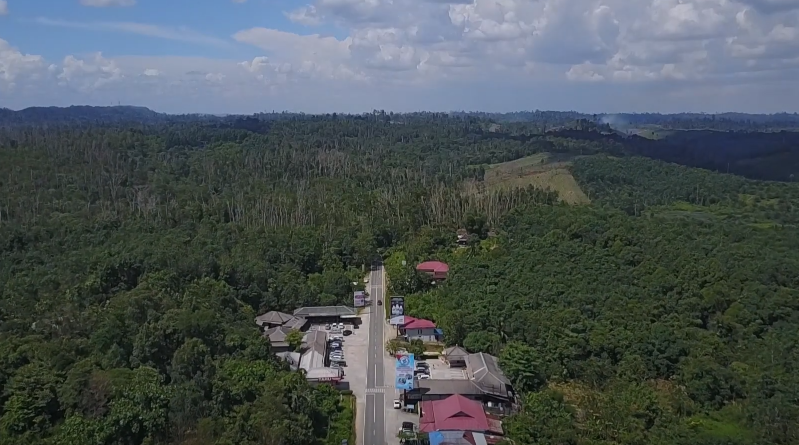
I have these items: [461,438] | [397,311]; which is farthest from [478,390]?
[397,311]

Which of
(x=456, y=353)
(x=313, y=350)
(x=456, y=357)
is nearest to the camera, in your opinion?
(x=456, y=357)

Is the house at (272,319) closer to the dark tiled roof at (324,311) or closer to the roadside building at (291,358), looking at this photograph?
the dark tiled roof at (324,311)

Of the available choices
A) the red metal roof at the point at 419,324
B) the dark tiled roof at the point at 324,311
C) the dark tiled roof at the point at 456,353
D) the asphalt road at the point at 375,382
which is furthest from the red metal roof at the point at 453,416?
the dark tiled roof at the point at 324,311

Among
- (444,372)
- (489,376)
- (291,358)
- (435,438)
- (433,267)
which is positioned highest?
(433,267)

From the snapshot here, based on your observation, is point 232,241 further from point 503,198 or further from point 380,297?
point 503,198

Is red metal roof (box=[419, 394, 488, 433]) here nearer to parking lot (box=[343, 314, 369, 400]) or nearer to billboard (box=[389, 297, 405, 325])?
parking lot (box=[343, 314, 369, 400])

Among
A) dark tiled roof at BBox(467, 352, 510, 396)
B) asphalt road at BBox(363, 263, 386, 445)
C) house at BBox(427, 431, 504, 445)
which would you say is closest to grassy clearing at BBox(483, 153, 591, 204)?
asphalt road at BBox(363, 263, 386, 445)

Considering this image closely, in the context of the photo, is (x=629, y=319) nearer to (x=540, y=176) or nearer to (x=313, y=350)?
(x=313, y=350)
